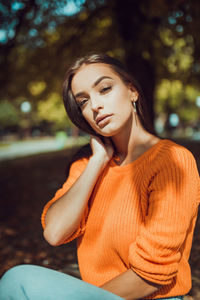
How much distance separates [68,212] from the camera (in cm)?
182

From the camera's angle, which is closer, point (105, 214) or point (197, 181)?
point (197, 181)

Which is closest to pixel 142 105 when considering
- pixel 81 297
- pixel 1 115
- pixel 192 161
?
pixel 192 161

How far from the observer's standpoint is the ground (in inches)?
171

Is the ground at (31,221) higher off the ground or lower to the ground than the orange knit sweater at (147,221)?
lower

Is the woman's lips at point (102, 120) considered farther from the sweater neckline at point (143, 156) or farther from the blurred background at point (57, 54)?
the blurred background at point (57, 54)

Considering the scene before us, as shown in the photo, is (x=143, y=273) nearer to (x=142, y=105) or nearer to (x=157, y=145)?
(x=157, y=145)

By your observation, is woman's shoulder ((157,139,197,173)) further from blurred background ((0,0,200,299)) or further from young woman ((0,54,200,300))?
blurred background ((0,0,200,299))

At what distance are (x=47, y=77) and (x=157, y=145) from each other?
10.2 metres

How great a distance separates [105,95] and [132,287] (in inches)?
43.8

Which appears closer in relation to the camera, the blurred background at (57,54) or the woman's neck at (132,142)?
the woman's neck at (132,142)

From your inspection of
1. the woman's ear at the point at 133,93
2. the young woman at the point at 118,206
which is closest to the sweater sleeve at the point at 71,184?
the young woman at the point at 118,206

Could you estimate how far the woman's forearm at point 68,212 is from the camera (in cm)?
181

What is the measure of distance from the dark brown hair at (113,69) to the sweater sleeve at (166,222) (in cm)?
51

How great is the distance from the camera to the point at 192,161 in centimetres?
161
